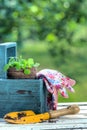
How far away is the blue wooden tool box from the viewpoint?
9.00ft

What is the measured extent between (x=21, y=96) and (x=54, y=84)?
0.16 meters

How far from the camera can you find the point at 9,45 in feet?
9.54

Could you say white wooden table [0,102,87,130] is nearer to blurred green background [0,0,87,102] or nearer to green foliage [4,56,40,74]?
green foliage [4,56,40,74]

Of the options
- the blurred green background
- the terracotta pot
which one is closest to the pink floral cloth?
the terracotta pot

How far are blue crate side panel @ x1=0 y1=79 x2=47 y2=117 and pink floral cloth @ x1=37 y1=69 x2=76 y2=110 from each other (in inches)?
1.5

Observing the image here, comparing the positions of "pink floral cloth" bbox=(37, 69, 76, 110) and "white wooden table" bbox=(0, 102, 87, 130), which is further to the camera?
"pink floral cloth" bbox=(37, 69, 76, 110)

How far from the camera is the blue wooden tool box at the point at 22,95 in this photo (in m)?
2.74

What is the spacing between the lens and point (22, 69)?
2.79 metres

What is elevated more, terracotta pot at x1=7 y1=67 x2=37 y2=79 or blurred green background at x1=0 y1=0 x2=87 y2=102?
blurred green background at x1=0 y1=0 x2=87 y2=102

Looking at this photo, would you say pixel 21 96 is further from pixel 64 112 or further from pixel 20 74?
pixel 64 112

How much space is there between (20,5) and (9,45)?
214 cm

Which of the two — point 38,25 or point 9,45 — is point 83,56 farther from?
point 9,45

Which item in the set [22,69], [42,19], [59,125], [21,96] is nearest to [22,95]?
[21,96]

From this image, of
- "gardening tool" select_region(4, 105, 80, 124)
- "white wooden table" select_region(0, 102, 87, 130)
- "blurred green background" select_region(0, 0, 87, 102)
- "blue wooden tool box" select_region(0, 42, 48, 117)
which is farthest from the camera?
"blurred green background" select_region(0, 0, 87, 102)
